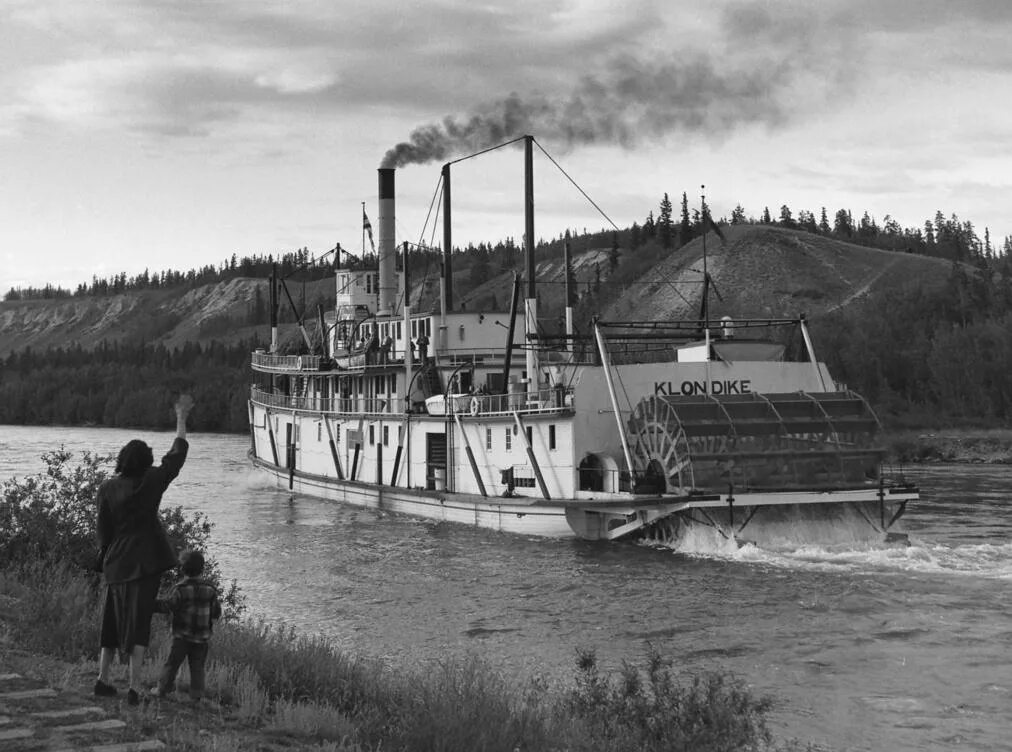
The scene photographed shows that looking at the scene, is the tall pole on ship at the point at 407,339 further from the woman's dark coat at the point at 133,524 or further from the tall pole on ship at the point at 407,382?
the woman's dark coat at the point at 133,524

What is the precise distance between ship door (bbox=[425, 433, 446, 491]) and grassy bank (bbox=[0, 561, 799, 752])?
75.5 feet

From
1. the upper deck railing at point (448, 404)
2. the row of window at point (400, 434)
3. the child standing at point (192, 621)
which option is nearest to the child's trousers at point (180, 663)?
the child standing at point (192, 621)

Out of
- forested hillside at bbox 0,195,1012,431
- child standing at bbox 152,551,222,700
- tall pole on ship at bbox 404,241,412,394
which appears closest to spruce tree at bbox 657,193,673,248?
forested hillside at bbox 0,195,1012,431

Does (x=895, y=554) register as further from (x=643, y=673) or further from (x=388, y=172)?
(x=388, y=172)

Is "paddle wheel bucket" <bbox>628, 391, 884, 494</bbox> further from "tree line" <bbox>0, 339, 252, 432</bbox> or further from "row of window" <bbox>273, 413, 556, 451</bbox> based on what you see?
"tree line" <bbox>0, 339, 252, 432</bbox>

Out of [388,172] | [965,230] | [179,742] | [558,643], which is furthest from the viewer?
[965,230]

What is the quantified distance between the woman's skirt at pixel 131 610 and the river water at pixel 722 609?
8143mm

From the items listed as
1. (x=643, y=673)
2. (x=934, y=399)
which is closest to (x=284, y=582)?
(x=643, y=673)

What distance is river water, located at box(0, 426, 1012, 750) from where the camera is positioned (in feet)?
49.7

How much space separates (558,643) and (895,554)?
10.3m

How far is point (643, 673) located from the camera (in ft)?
54.0

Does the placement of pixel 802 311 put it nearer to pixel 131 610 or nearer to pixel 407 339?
pixel 407 339

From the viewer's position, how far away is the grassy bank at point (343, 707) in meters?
9.01

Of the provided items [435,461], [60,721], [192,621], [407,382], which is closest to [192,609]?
[192,621]
